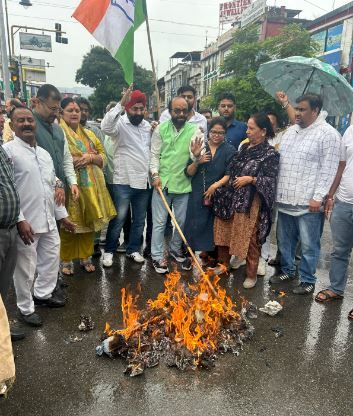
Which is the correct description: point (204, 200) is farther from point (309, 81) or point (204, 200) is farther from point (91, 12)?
point (91, 12)

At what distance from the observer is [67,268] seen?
442cm

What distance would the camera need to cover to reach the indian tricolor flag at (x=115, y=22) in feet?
12.5

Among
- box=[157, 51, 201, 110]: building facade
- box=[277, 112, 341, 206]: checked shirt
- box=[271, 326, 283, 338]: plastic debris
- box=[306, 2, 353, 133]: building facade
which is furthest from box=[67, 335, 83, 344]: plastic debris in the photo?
box=[157, 51, 201, 110]: building facade

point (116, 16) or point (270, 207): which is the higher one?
point (116, 16)

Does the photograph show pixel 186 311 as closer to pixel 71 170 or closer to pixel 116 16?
pixel 71 170

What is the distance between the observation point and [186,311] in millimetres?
3070

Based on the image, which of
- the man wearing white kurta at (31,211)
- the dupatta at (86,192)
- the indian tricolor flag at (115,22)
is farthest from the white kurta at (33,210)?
the indian tricolor flag at (115,22)

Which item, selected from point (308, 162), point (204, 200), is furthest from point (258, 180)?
A: point (204, 200)

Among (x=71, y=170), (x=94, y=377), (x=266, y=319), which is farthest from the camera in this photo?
(x=71, y=170)

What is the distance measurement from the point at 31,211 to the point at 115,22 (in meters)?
2.32

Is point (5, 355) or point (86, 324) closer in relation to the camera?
point (5, 355)

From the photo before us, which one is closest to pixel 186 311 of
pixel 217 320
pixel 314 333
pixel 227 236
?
pixel 217 320

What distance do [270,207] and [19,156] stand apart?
8.65 feet

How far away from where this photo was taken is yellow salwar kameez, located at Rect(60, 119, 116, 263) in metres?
4.11
